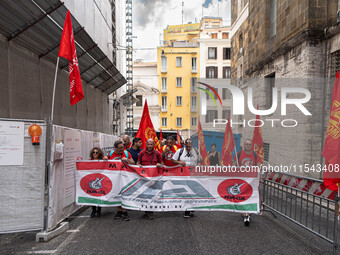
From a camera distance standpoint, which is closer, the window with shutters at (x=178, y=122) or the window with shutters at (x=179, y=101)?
the window with shutters at (x=178, y=122)

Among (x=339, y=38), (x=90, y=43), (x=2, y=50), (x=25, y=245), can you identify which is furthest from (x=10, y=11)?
(x=339, y=38)

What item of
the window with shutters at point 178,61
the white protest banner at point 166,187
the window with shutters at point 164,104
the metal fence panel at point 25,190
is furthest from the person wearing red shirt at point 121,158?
the window with shutters at point 178,61

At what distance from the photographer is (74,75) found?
5.37 meters

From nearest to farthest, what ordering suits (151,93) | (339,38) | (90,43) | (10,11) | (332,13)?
(10,11)
(339,38)
(332,13)
(90,43)
(151,93)

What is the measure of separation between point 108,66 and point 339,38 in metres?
11.5

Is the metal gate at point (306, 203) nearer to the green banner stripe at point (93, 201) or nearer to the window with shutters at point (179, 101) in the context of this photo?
the green banner stripe at point (93, 201)

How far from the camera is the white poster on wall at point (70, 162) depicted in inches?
213

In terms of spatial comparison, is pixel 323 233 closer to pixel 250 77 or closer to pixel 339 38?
pixel 339 38

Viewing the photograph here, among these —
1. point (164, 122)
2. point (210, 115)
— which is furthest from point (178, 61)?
point (210, 115)

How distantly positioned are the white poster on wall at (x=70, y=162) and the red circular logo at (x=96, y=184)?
0.26 metres

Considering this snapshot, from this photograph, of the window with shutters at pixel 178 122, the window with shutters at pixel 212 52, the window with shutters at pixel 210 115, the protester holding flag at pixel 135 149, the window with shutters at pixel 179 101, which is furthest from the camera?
the window with shutters at pixel 179 101

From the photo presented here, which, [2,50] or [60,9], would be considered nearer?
[2,50]

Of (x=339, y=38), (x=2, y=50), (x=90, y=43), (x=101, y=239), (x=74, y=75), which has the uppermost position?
(x=90, y=43)

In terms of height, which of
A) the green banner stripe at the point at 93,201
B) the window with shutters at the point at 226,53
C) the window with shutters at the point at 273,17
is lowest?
the green banner stripe at the point at 93,201
